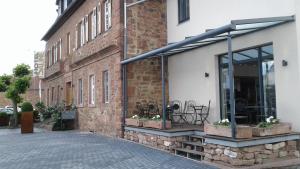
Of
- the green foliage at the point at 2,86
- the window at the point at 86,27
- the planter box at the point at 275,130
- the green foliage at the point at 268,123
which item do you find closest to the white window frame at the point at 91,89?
the window at the point at 86,27

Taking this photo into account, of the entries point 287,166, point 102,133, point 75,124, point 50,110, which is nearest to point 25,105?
point 50,110

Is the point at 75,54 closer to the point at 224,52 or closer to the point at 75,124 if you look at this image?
the point at 75,124

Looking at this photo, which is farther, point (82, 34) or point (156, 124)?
point (82, 34)

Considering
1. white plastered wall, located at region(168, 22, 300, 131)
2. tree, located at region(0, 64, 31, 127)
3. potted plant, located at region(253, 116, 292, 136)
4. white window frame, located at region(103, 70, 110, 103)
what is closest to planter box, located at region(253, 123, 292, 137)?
potted plant, located at region(253, 116, 292, 136)

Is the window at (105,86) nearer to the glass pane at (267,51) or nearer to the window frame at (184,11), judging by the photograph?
the window frame at (184,11)

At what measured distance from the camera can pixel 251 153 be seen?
7.10 metres

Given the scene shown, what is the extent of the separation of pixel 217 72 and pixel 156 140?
2.90 metres

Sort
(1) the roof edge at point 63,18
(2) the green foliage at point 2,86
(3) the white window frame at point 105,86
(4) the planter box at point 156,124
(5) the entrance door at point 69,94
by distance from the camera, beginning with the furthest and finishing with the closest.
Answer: (2) the green foliage at point 2,86 → (5) the entrance door at point 69,94 → (1) the roof edge at point 63,18 → (3) the white window frame at point 105,86 → (4) the planter box at point 156,124

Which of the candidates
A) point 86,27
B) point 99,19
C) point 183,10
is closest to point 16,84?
point 86,27

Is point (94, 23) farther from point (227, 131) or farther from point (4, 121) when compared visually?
point (4, 121)

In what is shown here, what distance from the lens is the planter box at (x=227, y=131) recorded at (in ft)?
23.2

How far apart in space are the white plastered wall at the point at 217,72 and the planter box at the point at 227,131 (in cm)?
163

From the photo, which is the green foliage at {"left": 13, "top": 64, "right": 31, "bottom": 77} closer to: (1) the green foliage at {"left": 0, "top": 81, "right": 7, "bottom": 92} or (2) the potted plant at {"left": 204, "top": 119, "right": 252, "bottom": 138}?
(1) the green foliage at {"left": 0, "top": 81, "right": 7, "bottom": 92}

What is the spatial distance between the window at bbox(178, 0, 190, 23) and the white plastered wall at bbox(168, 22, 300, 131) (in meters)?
1.34
